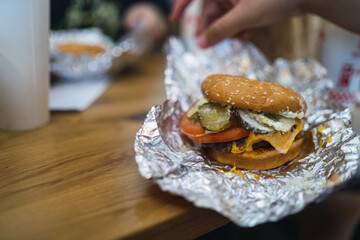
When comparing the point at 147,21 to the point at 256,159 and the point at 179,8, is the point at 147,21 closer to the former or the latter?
the point at 179,8

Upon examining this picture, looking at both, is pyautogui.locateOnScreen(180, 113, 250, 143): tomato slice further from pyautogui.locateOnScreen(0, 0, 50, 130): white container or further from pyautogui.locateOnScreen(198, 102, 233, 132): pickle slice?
pyautogui.locateOnScreen(0, 0, 50, 130): white container

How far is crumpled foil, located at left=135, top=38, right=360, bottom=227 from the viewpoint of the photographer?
667mm

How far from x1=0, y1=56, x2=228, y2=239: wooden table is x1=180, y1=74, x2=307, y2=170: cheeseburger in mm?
241

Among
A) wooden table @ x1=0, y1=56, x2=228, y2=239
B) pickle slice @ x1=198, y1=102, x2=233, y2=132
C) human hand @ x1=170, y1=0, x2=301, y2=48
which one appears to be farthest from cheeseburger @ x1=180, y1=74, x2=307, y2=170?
human hand @ x1=170, y1=0, x2=301, y2=48

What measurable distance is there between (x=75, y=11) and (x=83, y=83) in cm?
96

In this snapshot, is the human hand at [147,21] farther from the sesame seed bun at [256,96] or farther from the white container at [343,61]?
the sesame seed bun at [256,96]

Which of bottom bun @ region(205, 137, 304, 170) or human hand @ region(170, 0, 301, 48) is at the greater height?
human hand @ region(170, 0, 301, 48)

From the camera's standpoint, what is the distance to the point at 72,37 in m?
2.03

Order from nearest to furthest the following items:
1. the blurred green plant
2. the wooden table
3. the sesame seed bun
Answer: the wooden table
the sesame seed bun
the blurred green plant

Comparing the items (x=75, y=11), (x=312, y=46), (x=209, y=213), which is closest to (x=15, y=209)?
(x=209, y=213)

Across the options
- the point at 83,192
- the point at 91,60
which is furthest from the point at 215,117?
the point at 91,60

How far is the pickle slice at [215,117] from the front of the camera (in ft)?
2.90

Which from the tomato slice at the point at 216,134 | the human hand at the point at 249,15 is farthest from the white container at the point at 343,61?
the tomato slice at the point at 216,134

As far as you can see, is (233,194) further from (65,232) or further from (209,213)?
(65,232)
